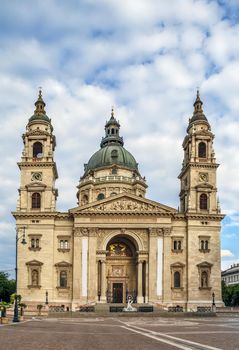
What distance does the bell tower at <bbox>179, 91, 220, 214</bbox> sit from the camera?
263 ft

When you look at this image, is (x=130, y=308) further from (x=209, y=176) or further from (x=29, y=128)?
(x=29, y=128)

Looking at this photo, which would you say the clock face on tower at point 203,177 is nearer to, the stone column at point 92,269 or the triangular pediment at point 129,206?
the triangular pediment at point 129,206

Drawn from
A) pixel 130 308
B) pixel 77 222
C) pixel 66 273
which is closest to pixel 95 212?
pixel 77 222

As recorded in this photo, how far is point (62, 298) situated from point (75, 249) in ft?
23.7

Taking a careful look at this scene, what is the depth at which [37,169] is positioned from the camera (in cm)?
8006

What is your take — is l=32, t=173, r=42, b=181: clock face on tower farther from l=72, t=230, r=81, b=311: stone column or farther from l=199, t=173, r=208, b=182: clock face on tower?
l=199, t=173, r=208, b=182: clock face on tower

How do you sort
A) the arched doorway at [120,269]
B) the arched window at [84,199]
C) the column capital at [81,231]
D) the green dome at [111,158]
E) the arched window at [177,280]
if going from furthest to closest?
the green dome at [111,158]
the arched window at [84,199]
the arched doorway at [120,269]
the arched window at [177,280]
the column capital at [81,231]

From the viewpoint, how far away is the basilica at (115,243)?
2985 inches

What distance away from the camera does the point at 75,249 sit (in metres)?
76.6

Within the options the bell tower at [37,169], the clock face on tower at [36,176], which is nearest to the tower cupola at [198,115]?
the bell tower at [37,169]

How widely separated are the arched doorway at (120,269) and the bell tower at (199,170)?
1104cm

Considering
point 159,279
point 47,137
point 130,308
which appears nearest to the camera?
point 130,308

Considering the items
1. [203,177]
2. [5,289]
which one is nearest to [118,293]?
[203,177]

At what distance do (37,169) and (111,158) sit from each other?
21555mm
